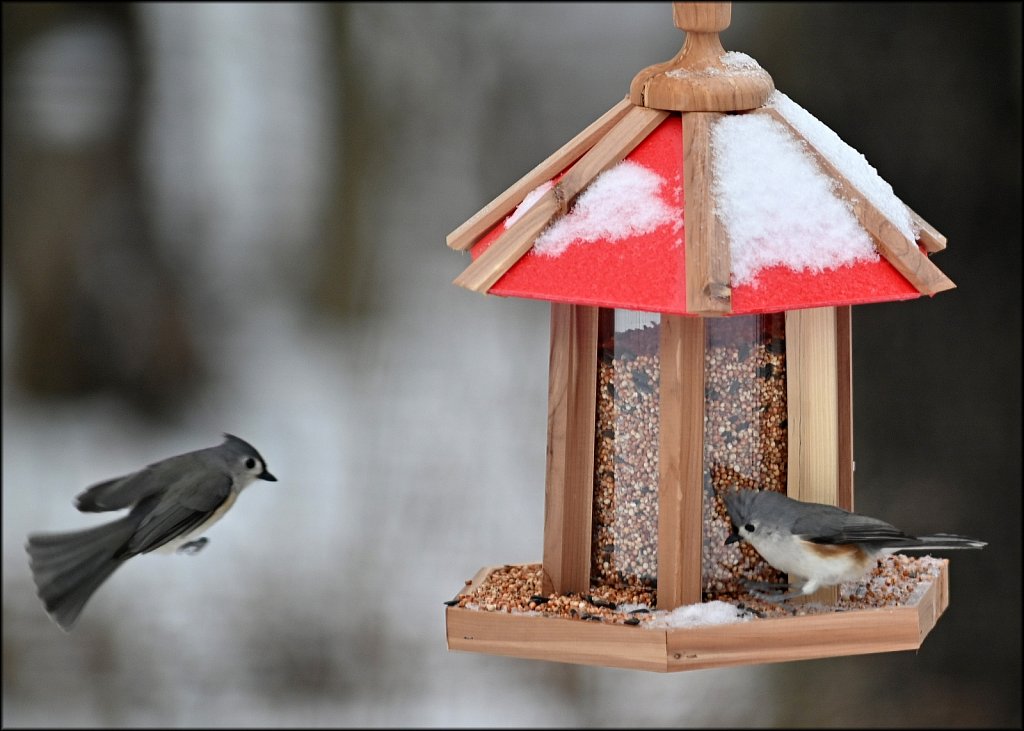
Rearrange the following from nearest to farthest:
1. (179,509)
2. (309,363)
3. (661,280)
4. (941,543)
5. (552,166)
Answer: (661,280) → (941,543) → (552,166) → (179,509) → (309,363)

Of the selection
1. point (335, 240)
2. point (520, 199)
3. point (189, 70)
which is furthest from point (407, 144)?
point (520, 199)

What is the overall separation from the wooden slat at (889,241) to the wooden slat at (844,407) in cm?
36

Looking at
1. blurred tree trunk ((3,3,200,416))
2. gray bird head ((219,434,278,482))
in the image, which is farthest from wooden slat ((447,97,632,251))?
blurred tree trunk ((3,3,200,416))

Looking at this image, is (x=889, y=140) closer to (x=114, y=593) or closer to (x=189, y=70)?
(x=189, y=70)

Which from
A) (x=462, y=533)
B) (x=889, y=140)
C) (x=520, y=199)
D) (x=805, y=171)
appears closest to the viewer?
(x=805, y=171)

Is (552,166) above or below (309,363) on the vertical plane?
above

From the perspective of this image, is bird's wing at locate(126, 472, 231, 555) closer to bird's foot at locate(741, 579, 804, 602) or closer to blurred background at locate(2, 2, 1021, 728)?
bird's foot at locate(741, 579, 804, 602)

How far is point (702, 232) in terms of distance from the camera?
2.46 m

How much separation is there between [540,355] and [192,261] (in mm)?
1600

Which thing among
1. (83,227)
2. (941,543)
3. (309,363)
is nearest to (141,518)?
(941,543)

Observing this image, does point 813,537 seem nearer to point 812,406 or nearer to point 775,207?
point 812,406

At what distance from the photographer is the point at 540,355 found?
6.02 m

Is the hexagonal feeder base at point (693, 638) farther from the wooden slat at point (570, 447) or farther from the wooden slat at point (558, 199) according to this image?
the wooden slat at point (558, 199)

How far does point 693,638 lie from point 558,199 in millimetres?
853
